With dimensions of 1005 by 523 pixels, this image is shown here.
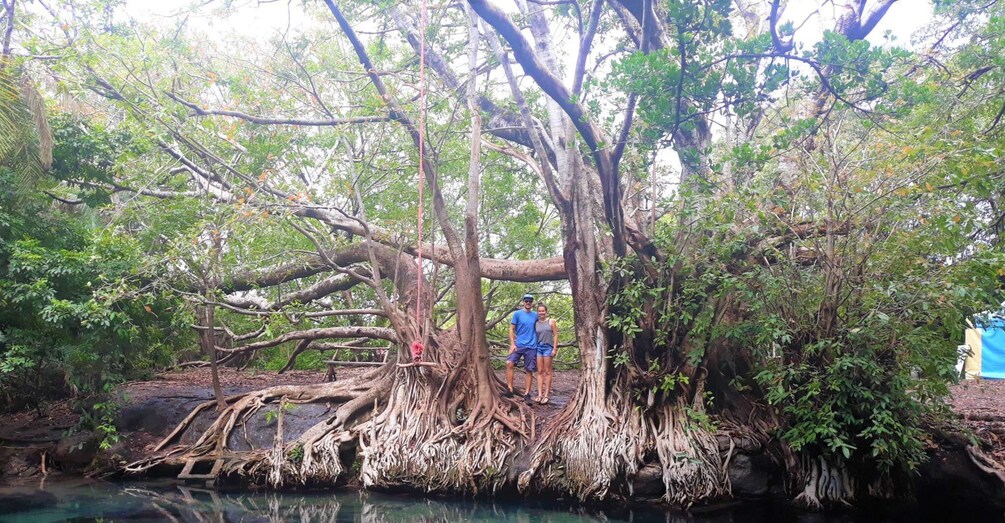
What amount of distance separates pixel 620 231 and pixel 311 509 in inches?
162

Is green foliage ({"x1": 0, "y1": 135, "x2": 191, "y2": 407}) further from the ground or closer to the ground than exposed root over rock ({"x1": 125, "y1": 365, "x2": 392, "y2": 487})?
further from the ground

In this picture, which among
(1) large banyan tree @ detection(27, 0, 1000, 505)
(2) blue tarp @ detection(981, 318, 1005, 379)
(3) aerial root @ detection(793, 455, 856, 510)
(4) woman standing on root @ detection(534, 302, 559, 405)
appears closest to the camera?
(1) large banyan tree @ detection(27, 0, 1000, 505)

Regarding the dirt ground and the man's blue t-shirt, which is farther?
the man's blue t-shirt

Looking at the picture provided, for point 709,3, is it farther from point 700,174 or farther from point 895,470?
point 895,470

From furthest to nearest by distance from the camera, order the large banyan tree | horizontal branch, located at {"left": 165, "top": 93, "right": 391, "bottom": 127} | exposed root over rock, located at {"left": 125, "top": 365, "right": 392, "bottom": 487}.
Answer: horizontal branch, located at {"left": 165, "top": 93, "right": 391, "bottom": 127}, exposed root over rock, located at {"left": 125, "top": 365, "right": 392, "bottom": 487}, the large banyan tree

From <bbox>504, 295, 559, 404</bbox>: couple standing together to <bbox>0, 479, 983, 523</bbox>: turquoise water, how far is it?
1.85m

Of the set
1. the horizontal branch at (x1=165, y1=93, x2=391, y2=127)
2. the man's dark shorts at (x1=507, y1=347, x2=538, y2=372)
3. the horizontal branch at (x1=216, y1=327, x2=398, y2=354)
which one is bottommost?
the man's dark shorts at (x1=507, y1=347, x2=538, y2=372)

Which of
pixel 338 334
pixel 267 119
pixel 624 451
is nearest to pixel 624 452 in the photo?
pixel 624 451

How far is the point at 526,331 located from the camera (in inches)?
343

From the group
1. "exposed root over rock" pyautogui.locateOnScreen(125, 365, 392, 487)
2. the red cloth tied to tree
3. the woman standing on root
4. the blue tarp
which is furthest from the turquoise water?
the blue tarp

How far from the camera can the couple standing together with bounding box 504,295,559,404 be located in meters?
8.65

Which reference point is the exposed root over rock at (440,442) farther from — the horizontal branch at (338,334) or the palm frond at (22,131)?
the palm frond at (22,131)

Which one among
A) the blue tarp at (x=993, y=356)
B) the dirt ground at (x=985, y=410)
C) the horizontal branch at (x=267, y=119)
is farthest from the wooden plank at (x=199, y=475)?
the blue tarp at (x=993, y=356)

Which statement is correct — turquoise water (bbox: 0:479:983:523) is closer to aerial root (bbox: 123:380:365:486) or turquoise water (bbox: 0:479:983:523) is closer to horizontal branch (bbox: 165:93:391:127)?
aerial root (bbox: 123:380:365:486)
